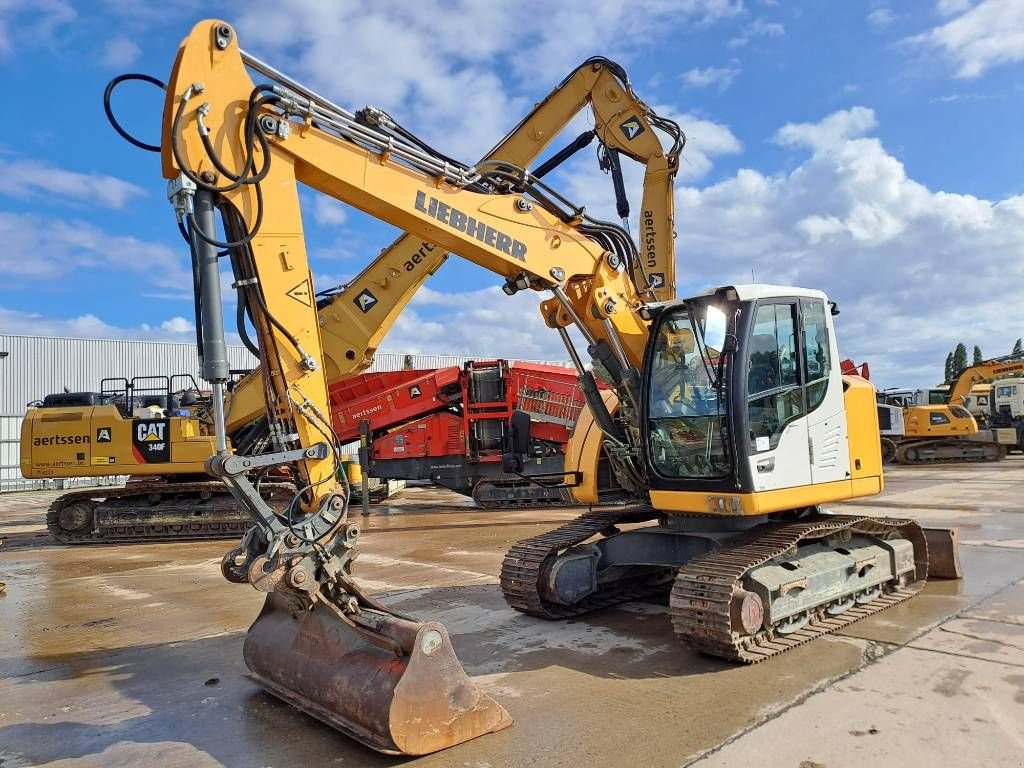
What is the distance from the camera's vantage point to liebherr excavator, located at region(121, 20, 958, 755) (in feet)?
14.1

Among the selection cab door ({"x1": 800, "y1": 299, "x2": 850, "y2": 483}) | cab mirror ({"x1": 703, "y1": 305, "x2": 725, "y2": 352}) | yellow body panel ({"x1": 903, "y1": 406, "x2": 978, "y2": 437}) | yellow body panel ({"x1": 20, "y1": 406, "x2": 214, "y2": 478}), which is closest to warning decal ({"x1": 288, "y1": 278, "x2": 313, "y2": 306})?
cab mirror ({"x1": 703, "y1": 305, "x2": 725, "y2": 352})

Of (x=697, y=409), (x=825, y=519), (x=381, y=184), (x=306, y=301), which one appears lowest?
(x=825, y=519)

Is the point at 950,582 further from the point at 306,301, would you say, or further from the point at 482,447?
the point at 482,447

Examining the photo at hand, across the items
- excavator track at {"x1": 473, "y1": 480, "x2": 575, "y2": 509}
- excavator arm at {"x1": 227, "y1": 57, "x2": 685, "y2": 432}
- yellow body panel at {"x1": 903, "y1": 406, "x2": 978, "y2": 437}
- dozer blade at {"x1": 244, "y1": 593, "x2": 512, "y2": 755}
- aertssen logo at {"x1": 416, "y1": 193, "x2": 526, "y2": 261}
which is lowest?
dozer blade at {"x1": 244, "y1": 593, "x2": 512, "y2": 755}

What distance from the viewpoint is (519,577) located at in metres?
6.39

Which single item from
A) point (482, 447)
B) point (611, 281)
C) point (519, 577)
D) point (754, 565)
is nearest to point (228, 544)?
point (482, 447)

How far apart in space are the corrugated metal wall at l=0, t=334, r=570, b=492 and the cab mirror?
23.8 meters

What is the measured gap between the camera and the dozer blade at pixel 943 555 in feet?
23.8

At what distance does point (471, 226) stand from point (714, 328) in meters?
1.91

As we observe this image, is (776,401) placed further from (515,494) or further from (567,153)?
(515,494)

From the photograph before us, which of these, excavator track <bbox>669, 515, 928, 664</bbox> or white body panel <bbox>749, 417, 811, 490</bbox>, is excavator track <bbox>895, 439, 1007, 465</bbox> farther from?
white body panel <bbox>749, 417, 811, 490</bbox>

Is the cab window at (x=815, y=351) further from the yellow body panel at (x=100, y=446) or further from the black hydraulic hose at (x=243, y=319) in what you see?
the yellow body panel at (x=100, y=446)

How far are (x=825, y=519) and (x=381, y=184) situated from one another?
4.30 metres

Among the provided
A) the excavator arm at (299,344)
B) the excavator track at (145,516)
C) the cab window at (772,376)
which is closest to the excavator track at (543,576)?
the cab window at (772,376)
